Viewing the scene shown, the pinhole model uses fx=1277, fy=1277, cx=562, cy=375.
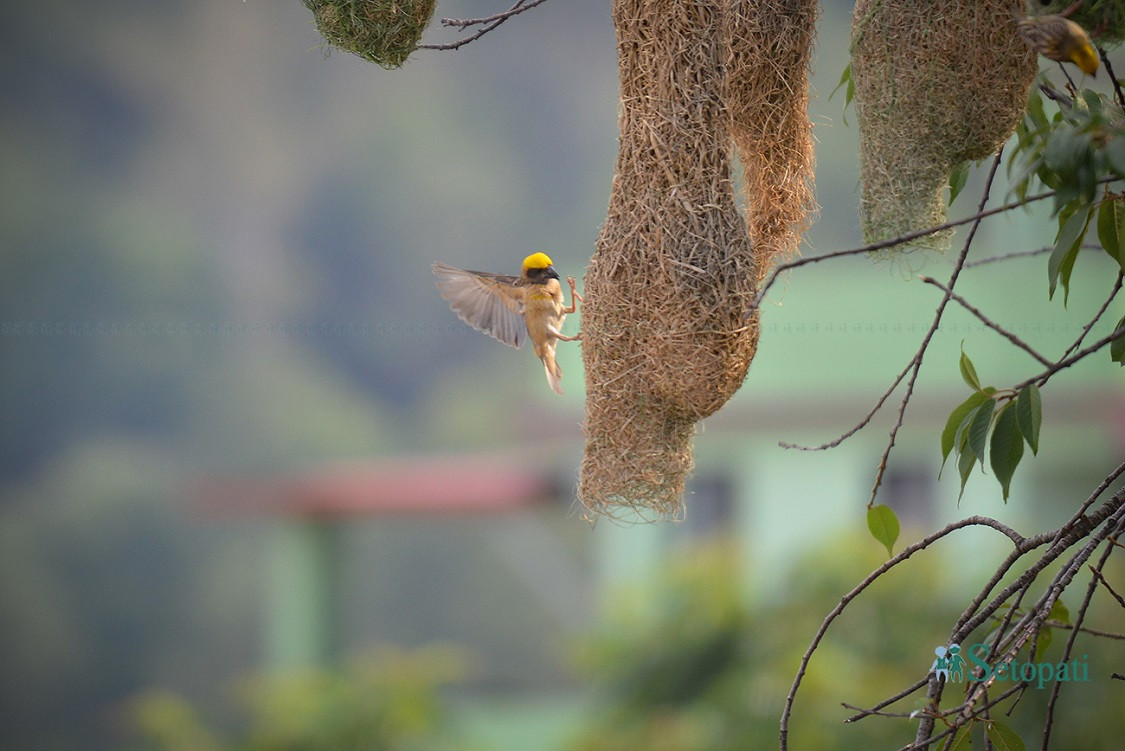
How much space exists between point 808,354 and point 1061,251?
20.9 feet

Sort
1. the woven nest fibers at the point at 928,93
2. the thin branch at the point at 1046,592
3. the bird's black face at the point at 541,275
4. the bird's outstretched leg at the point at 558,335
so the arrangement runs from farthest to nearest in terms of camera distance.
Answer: the bird's black face at the point at 541,275
the bird's outstretched leg at the point at 558,335
the woven nest fibers at the point at 928,93
the thin branch at the point at 1046,592

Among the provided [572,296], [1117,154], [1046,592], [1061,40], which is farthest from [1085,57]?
[572,296]

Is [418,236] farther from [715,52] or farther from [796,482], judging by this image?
[715,52]

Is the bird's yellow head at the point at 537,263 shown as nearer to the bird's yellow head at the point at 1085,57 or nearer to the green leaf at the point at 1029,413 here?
the green leaf at the point at 1029,413

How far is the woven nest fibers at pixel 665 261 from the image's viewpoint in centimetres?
150

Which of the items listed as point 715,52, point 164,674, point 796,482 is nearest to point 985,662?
point 715,52

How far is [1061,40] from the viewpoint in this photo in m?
1.04

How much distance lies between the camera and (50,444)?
21.7m

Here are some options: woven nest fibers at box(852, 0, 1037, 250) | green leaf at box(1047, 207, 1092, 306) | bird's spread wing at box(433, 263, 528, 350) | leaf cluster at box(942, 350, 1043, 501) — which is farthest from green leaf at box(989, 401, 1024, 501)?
bird's spread wing at box(433, 263, 528, 350)

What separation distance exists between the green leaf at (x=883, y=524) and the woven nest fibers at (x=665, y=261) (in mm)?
241

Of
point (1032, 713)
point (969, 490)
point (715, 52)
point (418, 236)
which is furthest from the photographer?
point (418, 236)

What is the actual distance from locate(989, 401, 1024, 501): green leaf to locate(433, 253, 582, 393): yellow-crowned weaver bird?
2.46ft

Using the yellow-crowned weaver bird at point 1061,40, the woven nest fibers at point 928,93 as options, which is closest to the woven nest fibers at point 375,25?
the woven nest fibers at point 928,93

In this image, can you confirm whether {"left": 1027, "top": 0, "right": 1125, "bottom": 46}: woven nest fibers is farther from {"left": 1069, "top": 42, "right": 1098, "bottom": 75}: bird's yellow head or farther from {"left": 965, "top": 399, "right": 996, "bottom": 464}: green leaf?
{"left": 965, "top": 399, "right": 996, "bottom": 464}: green leaf
